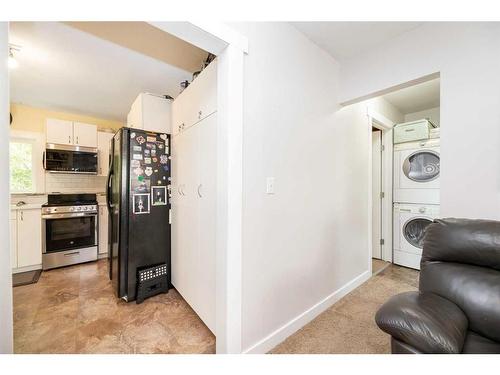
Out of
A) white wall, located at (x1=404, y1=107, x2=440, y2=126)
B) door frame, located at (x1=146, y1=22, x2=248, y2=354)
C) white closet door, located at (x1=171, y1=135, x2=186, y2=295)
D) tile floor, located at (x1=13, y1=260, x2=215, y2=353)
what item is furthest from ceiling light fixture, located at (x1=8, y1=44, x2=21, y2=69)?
white wall, located at (x1=404, y1=107, x2=440, y2=126)

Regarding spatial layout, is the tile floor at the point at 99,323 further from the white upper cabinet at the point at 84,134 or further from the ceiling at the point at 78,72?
the ceiling at the point at 78,72

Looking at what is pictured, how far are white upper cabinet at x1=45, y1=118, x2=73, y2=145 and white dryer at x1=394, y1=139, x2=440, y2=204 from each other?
491 cm

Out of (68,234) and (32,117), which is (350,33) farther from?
(32,117)

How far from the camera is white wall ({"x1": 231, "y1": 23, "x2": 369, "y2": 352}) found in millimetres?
1409

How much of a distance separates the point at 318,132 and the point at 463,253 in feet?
4.17

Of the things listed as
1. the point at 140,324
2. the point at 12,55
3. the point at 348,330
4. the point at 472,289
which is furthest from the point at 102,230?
the point at 472,289

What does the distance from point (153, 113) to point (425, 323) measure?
272 centimetres

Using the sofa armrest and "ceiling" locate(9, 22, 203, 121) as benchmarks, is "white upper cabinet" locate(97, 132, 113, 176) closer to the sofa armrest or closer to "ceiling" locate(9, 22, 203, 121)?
"ceiling" locate(9, 22, 203, 121)

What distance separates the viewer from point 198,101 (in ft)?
5.72

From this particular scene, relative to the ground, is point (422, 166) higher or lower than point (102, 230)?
higher

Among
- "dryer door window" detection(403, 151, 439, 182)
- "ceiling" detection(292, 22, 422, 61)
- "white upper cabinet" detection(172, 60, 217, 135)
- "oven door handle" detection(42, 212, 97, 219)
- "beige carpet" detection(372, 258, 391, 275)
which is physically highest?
"ceiling" detection(292, 22, 422, 61)

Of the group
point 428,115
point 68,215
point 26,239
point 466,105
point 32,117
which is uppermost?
point 428,115
